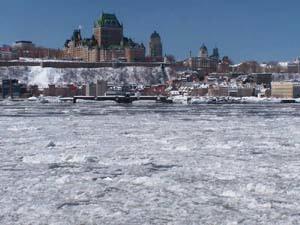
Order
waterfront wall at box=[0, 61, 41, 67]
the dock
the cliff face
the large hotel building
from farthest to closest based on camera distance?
1. the large hotel building
2. waterfront wall at box=[0, 61, 41, 67]
3. the cliff face
4. the dock

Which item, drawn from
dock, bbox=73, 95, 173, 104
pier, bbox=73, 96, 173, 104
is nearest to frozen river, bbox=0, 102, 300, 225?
dock, bbox=73, 95, 173, 104

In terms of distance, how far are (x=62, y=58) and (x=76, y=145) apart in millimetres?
176588

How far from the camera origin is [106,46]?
19075cm

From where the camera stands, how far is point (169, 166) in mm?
13672

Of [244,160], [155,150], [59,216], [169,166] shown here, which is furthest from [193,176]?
[155,150]

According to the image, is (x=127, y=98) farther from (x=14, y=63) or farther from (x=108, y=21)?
(x=108, y=21)

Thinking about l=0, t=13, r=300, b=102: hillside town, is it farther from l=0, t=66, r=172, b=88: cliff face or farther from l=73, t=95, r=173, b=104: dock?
l=73, t=95, r=173, b=104: dock

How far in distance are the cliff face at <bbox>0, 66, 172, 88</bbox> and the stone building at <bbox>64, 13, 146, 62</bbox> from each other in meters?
7.69

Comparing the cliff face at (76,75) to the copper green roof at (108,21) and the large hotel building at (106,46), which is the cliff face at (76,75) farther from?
the copper green roof at (108,21)

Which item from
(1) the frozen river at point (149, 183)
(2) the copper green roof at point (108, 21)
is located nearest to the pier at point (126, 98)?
(2) the copper green roof at point (108, 21)

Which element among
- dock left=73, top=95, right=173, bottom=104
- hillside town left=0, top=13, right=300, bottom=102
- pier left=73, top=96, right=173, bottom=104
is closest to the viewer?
dock left=73, top=95, right=173, bottom=104

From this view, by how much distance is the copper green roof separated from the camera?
187875 mm

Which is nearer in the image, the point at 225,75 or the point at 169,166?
the point at 169,166

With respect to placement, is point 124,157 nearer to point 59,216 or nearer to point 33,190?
point 33,190
